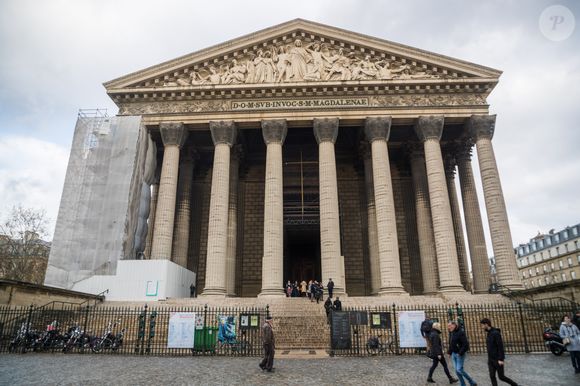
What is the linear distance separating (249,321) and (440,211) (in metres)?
12.6

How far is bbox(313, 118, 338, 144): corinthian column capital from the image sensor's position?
2417cm

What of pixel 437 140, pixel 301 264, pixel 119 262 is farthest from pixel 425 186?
pixel 119 262

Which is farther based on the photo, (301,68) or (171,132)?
(301,68)

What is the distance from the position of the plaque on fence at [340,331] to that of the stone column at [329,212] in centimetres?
640

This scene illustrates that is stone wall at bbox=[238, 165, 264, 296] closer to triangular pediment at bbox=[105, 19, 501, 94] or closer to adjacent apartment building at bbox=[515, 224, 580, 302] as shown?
triangular pediment at bbox=[105, 19, 501, 94]

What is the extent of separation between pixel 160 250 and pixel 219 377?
1393cm

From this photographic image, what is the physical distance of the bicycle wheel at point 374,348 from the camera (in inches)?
552

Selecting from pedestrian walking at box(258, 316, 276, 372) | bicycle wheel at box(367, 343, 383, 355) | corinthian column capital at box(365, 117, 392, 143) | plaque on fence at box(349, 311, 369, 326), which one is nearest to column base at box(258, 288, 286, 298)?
plaque on fence at box(349, 311, 369, 326)

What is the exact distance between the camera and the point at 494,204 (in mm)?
22484

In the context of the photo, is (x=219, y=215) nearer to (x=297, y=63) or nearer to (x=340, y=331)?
(x=297, y=63)

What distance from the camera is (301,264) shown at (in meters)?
32.3

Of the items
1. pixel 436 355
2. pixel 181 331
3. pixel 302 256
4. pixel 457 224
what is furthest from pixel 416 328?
pixel 302 256

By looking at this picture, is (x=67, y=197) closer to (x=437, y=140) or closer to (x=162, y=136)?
Answer: (x=162, y=136)

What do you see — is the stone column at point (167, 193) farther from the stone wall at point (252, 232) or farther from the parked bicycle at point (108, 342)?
the parked bicycle at point (108, 342)
